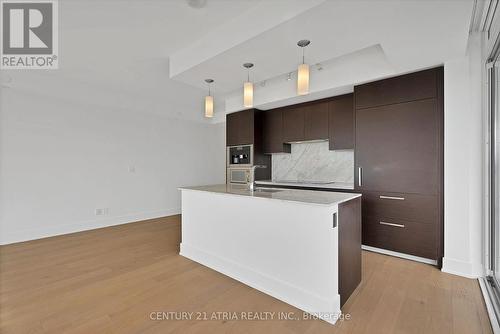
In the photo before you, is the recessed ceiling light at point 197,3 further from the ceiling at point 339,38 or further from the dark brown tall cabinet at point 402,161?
the dark brown tall cabinet at point 402,161

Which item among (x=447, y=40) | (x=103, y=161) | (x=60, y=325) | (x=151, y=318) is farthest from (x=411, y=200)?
(x=103, y=161)

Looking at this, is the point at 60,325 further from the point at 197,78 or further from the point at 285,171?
the point at 285,171

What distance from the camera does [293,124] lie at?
13.4ft

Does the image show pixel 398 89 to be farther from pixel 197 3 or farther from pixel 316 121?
pixel 197 3

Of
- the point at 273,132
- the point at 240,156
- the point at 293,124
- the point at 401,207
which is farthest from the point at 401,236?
the point at 240,156

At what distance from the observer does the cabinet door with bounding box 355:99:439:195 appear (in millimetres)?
2607

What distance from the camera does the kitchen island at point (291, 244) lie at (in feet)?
5.83

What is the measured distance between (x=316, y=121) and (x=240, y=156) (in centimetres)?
Answer: 167

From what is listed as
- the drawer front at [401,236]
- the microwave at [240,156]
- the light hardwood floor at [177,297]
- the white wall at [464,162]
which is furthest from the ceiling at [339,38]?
the light hardwood floor at [177,297]

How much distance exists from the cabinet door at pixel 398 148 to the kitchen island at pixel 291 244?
100 cm

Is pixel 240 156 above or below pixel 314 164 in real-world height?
above

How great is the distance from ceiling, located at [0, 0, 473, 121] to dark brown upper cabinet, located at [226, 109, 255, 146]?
915 millimetres

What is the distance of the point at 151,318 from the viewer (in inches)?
→ 69.2

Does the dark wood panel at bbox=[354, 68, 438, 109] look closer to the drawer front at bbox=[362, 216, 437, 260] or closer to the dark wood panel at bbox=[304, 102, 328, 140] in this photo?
the dark wood panel at bbox=[304, 102, 328, 140]
